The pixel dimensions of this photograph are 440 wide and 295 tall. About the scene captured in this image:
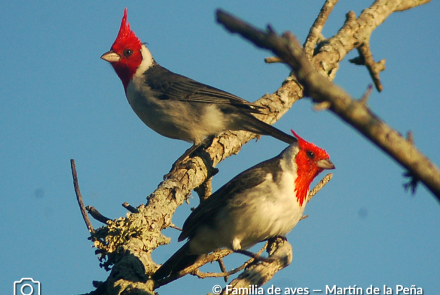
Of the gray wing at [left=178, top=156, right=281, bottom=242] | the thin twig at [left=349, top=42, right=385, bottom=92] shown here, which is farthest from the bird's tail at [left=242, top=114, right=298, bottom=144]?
the thin twig at [left=349, top=42, right=385, bottom=92]

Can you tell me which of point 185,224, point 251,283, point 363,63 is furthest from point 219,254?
point 363,63

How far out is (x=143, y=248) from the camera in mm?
3625

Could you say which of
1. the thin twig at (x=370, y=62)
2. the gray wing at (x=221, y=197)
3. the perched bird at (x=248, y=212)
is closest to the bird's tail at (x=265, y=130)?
the perched bird at (x=248, y=212)

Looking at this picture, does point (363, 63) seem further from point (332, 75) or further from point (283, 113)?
point (283, 113)

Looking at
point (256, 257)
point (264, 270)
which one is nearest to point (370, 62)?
point (256, 257)

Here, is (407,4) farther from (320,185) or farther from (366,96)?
(366,96)

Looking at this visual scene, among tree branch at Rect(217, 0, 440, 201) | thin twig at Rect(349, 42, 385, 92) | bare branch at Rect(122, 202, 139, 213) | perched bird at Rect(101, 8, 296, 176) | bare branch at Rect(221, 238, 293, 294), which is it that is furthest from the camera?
perched bird at Rect(101, 8, 296, 176)

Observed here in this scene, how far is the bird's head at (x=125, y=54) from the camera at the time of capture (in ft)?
21.7

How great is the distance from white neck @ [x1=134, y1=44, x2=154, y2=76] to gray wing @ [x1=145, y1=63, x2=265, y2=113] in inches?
9.2

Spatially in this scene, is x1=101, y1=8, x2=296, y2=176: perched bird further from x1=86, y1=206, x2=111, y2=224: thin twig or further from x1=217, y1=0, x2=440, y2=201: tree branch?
x1=217, y1=0, x2=440, y2=201: tree branch

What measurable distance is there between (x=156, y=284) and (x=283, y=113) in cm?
314

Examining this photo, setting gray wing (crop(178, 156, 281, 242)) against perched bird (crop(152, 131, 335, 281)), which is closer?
perched bird (crop(152, 131, 335, 281))

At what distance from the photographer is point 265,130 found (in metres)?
5.42

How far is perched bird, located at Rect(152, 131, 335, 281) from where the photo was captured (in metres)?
4.20
